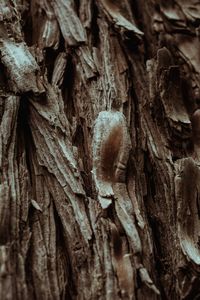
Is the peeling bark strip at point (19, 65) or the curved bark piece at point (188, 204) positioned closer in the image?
the curved bark piece at point (188, 204)

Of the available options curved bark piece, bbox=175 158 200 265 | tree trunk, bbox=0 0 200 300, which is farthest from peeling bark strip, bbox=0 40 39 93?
curved bark piece, bbox=175 158 200 265

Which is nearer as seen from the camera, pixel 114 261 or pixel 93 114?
pixel 114 261

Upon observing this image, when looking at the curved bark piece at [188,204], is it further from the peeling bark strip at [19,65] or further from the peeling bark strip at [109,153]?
the peeling bark strip at [19,65]

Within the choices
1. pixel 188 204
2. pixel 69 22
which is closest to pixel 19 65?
pixel 69 22

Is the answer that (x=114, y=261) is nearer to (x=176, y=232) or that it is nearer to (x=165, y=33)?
(x=176, y=232)

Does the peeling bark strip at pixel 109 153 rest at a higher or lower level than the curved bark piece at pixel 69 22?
lower

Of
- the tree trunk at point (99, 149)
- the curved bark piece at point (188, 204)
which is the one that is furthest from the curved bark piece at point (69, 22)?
the curved bark piece at point (188, 204)

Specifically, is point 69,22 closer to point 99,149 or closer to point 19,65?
point 19,65

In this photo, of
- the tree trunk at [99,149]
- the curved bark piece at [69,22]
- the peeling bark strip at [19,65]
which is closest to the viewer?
the tree trunk at [99,149]

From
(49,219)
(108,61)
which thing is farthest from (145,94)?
(49,219)
